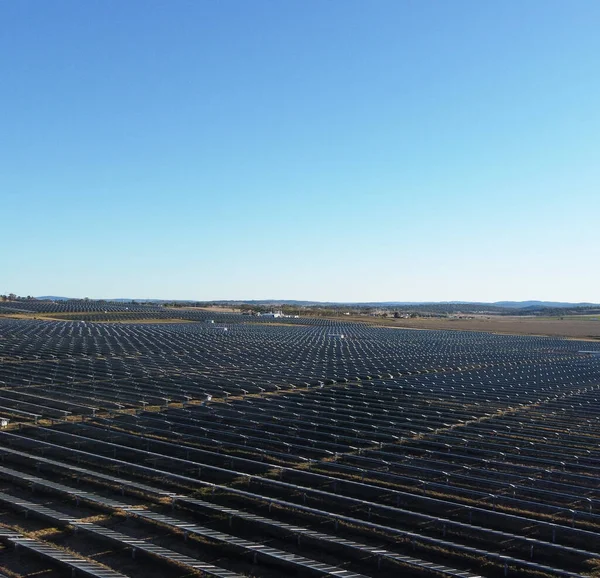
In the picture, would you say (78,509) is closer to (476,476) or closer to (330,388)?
(476,476)

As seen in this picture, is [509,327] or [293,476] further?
[509,327]

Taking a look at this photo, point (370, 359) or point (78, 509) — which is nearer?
point (78, 509)

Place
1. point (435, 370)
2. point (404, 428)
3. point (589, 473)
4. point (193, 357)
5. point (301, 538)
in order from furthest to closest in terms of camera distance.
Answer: point (193, 357) → point (435, 370) → point (404, 428) → point (589, 473) → point (301, 538)

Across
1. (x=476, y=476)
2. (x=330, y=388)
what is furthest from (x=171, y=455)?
(x=330, y=388)

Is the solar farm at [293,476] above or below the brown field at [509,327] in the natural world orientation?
below

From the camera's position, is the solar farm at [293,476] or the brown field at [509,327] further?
the brown field at [509,327]

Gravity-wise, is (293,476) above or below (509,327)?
below

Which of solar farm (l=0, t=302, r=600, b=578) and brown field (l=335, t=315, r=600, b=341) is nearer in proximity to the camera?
solar farm (l=0, t=302, r=600, b=578)

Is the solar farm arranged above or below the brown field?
below
